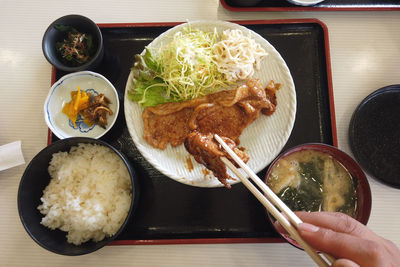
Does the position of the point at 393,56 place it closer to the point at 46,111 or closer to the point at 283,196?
the point at 283,196

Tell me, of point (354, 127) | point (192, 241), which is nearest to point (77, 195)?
Answer: point (192, 241)

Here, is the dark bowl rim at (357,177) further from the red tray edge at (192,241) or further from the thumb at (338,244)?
the thumb at (338,244)

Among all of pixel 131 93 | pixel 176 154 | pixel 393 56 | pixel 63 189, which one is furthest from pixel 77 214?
pixel 393 56

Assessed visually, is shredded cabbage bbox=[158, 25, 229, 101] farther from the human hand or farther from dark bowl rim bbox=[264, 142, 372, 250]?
the human hand

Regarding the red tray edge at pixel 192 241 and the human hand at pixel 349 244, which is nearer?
the human hand at pixel 349 244

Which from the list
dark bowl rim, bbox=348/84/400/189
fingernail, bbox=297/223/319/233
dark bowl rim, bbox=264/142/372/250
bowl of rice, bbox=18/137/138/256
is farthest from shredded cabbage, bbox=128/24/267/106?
fingernail, bbox=297/223/319/233

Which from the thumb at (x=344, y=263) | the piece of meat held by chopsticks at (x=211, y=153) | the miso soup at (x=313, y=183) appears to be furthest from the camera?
the miso soup at (x=313, y=183)

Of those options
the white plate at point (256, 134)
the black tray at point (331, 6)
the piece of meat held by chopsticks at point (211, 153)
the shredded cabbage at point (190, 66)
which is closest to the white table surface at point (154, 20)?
the black tray at point (331, 6)
